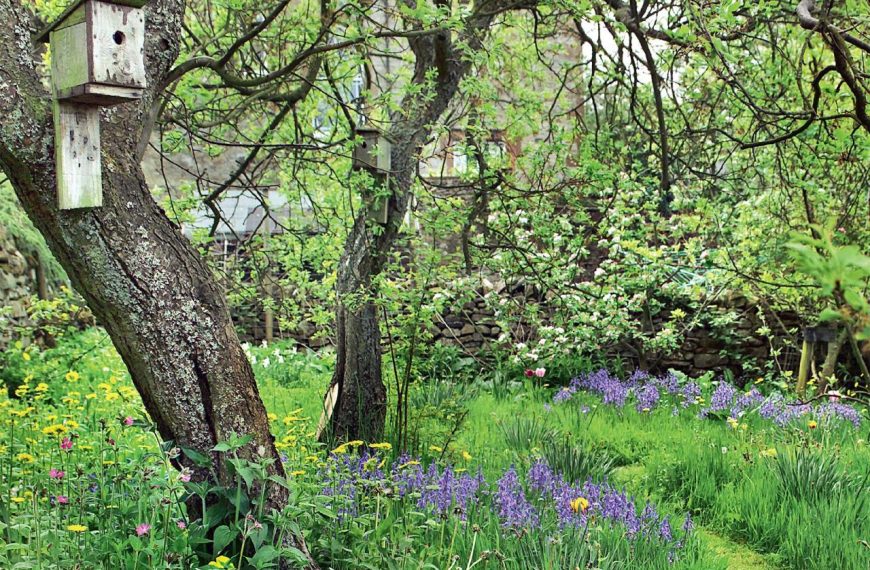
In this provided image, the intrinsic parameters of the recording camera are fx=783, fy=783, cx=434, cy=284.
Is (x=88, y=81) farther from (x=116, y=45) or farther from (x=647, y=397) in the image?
(x=647, y=397)

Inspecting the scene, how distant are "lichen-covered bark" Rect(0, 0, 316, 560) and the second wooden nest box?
0.12m

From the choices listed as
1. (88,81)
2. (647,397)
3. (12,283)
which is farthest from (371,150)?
(12,283)

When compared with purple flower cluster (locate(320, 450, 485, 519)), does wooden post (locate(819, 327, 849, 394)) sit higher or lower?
higher

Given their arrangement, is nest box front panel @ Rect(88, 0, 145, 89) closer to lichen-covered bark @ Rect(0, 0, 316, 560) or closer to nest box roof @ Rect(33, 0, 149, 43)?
nest box roof @ Rect(33, 0, 149, 43)

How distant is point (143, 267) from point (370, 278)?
8.37ft

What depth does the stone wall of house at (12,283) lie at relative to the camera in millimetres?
8180

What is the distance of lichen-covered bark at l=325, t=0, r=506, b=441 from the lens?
196 inches

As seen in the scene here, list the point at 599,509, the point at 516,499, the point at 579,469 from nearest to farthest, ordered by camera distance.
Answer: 1. the point at 599,509
2. the point at 516,499
3. the point at 579,469

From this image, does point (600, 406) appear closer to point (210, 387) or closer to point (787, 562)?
point (787, 562)

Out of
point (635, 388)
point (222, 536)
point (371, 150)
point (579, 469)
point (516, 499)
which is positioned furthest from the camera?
point (635, 388)

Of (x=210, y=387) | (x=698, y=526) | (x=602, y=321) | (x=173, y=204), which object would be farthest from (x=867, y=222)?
(x=210, y=387)

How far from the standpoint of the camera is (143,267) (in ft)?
8.11

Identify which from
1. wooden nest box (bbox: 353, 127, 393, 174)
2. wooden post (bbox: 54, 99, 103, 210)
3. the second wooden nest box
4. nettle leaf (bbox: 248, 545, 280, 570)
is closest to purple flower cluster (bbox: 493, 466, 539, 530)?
nettle leaf (bbox: 248, 545, 280, 570)

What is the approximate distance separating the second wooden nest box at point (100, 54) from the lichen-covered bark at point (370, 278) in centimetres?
261
